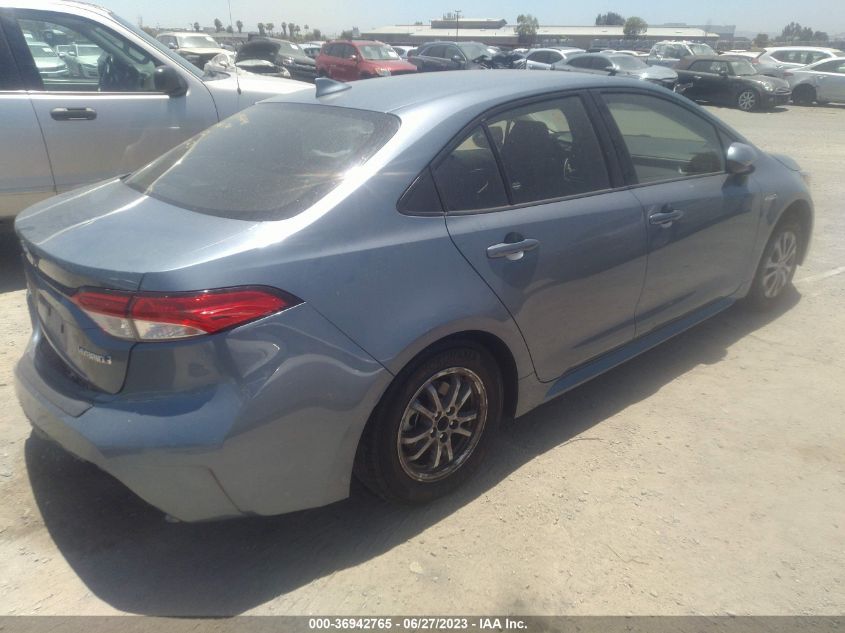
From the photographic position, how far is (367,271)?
2326 millimetres

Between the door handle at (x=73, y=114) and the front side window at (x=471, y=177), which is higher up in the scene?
the front side window at (x=471, y=177)

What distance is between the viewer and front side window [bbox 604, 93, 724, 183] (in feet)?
11.4

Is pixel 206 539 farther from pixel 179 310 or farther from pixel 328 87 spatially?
pixel 328 87

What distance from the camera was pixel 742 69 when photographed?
20.4 metres

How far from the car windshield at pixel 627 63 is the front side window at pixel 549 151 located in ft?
63.6

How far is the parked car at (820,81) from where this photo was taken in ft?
68.5

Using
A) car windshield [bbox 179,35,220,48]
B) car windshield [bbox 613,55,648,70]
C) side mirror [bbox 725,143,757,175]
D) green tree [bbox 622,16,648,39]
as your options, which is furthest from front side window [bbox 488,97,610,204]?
green tree [bbox 622,16,648,39]

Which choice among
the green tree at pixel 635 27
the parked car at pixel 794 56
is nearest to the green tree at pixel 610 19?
the green tree at pixel 635 27

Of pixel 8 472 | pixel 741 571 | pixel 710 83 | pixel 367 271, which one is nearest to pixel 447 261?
pixel 367 271

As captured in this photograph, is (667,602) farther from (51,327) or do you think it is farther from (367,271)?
(51,327)

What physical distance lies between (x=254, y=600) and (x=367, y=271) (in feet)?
3.87

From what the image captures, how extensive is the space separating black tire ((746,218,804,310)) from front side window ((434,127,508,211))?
2.44m

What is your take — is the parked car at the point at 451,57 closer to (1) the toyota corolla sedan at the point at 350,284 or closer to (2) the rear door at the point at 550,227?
(1) the toyota corolla sedan at the point at 350,284

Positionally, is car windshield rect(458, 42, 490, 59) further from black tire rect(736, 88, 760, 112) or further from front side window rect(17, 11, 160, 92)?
front side window rect(17, 11, 160, 92)
